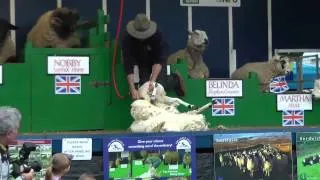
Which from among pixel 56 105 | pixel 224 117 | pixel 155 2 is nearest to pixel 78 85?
pixel 56 105

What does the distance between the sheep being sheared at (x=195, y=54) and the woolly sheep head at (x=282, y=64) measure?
0.78 metres

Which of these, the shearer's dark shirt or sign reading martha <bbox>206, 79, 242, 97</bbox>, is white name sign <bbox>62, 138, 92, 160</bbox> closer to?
the shearer's dark shirt

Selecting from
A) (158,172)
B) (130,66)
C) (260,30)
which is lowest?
(158,172)

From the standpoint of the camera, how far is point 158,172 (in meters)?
5.41

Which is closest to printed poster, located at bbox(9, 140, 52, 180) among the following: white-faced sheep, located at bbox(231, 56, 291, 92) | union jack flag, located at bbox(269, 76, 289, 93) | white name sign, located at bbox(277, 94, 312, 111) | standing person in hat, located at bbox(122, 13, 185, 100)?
standing person in hat, located at bbox(122, 13, 185, 100)

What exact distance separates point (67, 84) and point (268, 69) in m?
2.78

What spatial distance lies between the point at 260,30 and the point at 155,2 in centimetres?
138

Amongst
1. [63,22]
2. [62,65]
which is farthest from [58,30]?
[62,65]

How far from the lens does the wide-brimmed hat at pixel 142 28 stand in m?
6.26

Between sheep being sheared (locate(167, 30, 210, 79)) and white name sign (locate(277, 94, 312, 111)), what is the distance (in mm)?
1212

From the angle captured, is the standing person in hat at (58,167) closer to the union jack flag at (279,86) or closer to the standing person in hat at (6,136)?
the standing person in hat at (6,136)

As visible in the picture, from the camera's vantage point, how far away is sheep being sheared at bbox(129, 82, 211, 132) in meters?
5.74

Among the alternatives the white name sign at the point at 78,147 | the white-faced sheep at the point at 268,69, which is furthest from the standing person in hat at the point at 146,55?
the white-faced sheep at the point at 268,69

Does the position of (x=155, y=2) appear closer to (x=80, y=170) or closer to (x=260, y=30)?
(x=260, y=30)
